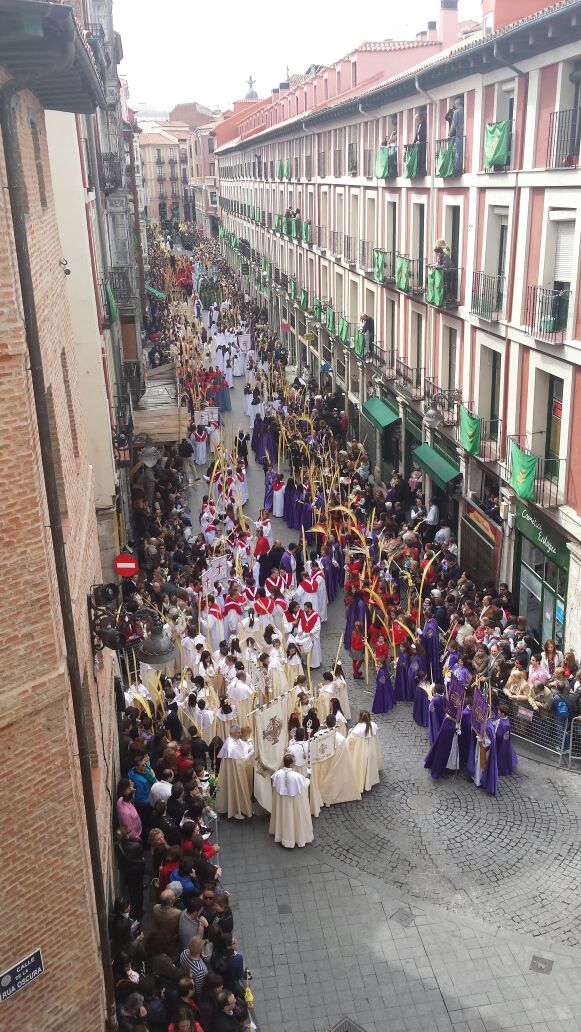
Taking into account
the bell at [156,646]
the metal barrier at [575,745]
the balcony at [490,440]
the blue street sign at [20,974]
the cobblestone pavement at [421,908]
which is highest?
the bell at [156,646]

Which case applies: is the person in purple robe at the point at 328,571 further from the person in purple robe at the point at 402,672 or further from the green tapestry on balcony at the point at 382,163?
the green tapestry on balcony at the point at 382,163

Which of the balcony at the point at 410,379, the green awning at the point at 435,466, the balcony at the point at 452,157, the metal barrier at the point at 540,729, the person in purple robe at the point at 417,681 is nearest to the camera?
the metal barrier at the point at 540,729

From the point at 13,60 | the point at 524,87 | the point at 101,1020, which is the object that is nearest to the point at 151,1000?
the point at 101,1020

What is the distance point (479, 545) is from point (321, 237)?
2004 cm

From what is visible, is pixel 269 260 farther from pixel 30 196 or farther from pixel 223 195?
pixel 30 196

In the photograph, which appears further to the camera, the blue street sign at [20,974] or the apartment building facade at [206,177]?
the apartment building facade at [206,177]

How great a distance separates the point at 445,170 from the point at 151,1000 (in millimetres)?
16959

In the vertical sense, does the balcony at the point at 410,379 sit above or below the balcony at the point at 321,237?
below

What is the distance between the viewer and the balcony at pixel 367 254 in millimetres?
27953

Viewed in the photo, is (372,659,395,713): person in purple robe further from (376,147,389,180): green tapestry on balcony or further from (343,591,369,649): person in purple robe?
(376,147,389,180): green tapestry on balcony

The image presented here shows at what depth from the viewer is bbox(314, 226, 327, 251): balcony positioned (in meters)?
35.2

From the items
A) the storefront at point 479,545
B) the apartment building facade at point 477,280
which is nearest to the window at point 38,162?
the apartment building facade at point 477,280

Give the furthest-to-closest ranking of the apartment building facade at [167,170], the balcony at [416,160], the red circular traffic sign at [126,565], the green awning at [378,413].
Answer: the apartment building facade at [167,170], the green awning at [378,413], the balcony at [416,160], the red circular traffic sign at [126,565]

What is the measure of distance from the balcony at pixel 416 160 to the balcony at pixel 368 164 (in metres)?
5.04
